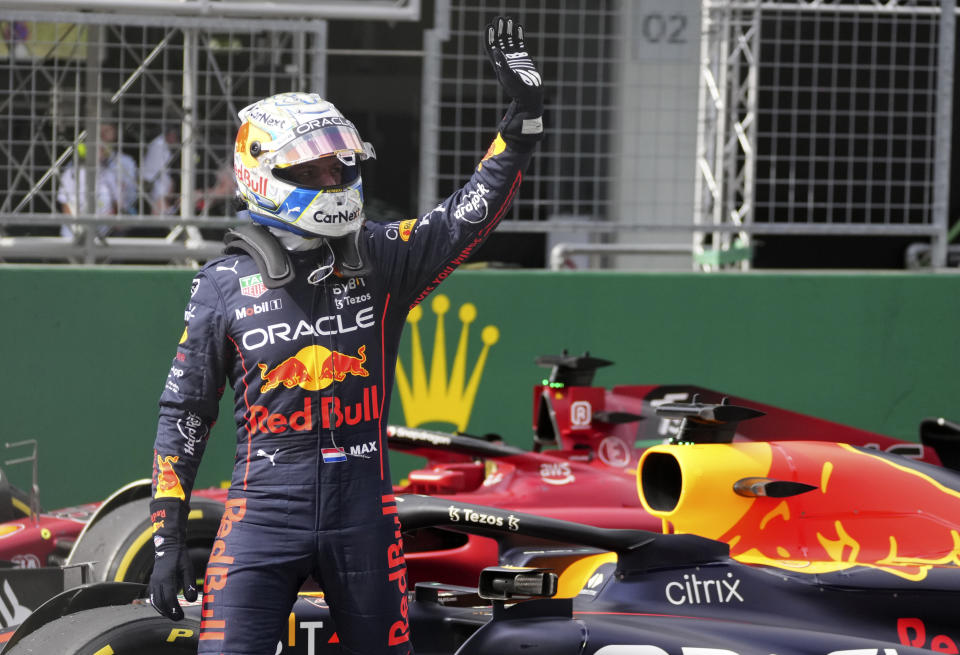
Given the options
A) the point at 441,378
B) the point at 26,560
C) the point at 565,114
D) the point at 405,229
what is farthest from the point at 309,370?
the point at 565,114

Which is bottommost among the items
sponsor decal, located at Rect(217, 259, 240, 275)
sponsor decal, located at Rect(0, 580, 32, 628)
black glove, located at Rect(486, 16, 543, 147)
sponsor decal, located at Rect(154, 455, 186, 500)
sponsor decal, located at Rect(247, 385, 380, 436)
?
sponsor decal, located at Rect(0, 580, 32, 628)

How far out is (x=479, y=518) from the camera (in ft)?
12.5

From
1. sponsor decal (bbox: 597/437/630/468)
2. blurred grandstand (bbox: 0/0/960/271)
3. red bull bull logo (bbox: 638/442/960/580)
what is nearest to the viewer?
red bull bull logo (bbox: 638/442/960/580)

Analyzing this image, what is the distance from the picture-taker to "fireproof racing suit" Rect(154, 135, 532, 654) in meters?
2.98

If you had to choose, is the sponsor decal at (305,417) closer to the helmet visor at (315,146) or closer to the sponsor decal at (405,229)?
the sponsor decal at (405,229)

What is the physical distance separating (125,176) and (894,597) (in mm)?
4628

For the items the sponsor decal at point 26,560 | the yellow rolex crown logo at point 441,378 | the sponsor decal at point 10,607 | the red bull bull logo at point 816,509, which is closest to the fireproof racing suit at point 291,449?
the red bull bull logo at point 816,509

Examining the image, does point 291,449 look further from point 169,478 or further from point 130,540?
point 130,540

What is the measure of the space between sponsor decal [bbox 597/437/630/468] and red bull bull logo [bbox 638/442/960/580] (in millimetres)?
1734

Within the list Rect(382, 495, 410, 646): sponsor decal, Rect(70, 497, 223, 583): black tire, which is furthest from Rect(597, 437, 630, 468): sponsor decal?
Rect(382, 495, 410, 646): sponsor decal

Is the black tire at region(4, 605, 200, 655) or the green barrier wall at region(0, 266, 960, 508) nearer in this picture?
the black tire at region(4, 605, 200, 655)

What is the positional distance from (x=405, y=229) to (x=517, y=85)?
455mm

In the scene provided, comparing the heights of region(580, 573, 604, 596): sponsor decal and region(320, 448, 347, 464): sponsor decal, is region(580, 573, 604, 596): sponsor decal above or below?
below

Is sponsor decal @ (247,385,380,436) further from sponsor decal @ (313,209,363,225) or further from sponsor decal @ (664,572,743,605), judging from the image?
sponsor decal @ (664,572,743,605)
